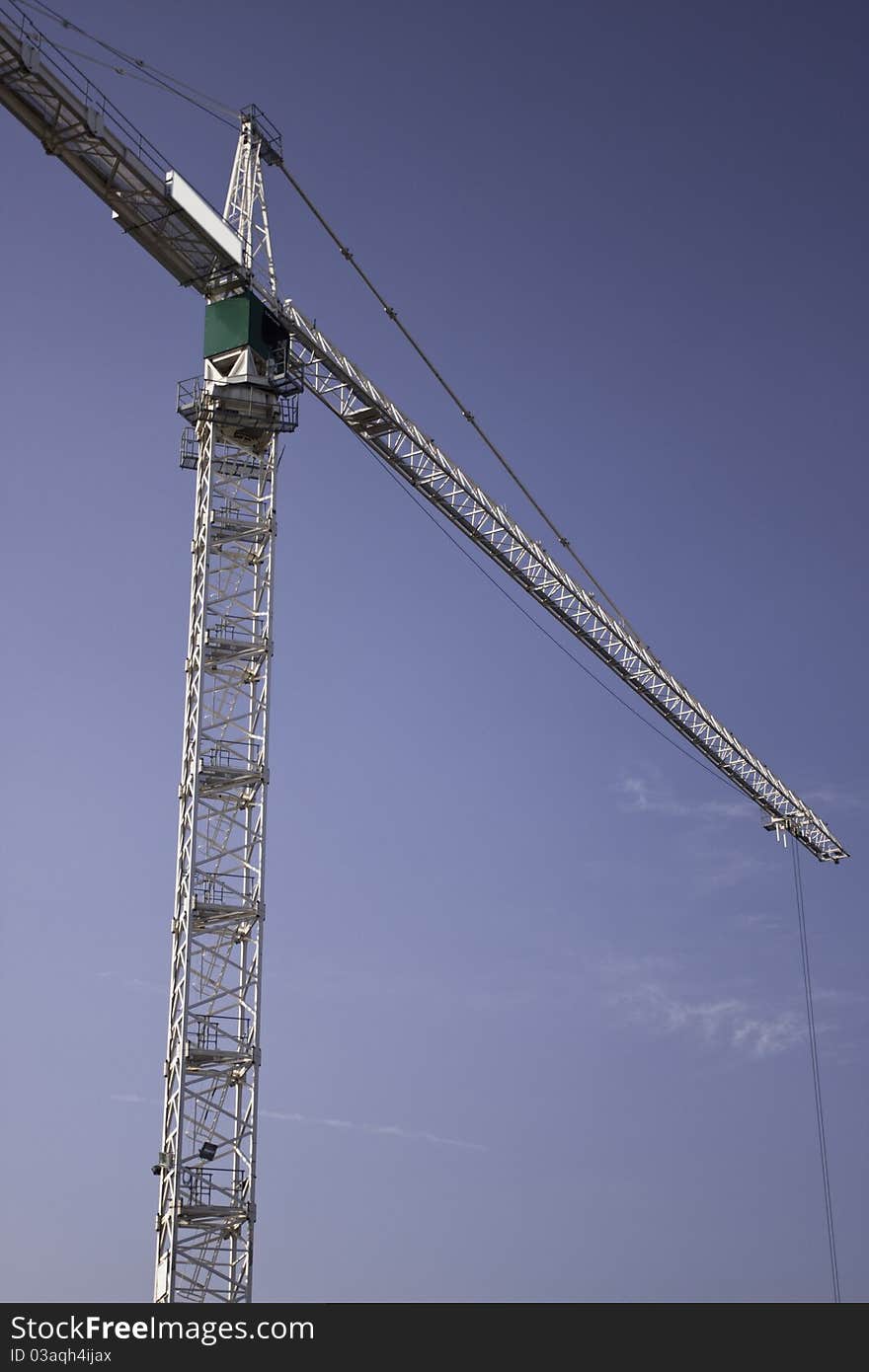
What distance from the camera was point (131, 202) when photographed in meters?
49.2

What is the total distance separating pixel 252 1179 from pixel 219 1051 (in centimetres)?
341

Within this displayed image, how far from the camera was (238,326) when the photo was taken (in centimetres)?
5253

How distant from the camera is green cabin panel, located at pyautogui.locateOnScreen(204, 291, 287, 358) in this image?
52.4 m

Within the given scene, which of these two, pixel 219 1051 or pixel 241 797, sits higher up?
pixel 241 797

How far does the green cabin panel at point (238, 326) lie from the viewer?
52.4m

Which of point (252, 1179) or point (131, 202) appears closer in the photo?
point (252, 1179)
